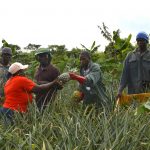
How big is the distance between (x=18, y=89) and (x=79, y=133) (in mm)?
1769

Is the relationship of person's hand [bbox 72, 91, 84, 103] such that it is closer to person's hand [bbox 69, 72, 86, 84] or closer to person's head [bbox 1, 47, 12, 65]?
person's hand [bbox 69, 72, 86, 84]

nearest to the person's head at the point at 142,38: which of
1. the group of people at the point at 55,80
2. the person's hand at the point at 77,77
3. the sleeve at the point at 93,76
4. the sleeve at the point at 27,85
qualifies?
the group of people at the point at 55,80

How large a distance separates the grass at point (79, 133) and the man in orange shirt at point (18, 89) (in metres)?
0.47

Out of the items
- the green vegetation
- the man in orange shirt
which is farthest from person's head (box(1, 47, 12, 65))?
the green vegetation

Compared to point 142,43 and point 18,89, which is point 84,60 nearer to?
point 142,43

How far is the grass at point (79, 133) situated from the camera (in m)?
4.57

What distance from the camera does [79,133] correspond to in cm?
495

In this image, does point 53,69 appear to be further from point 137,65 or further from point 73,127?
point 73,127

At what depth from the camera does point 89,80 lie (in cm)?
684

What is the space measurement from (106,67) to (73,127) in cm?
902

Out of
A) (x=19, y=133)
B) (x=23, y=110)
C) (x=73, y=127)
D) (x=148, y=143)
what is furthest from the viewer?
(x=23, y=110)

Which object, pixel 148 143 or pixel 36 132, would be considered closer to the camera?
pixel 148 143

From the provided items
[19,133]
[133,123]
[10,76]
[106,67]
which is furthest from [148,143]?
[106,67]

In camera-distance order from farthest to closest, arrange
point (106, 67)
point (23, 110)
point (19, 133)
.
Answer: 1. point (106, 67)
2. point (23, 110)
3. point (19, 133)
